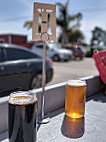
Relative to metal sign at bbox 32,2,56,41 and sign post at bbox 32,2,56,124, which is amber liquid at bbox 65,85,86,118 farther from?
metal sign at bbox 32,2,56,41

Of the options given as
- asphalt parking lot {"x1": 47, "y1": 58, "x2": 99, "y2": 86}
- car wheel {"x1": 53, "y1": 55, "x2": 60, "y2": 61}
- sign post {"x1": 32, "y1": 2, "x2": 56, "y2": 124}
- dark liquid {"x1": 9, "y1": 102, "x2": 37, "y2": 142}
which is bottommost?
asphalt parking lot {"x1": 47, "y1": 58, "x2": 99, "y2": 86}

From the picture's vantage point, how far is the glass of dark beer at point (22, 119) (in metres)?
1.74

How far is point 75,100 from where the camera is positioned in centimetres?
253

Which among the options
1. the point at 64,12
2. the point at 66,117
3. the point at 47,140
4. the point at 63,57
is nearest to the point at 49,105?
the point at 66,117

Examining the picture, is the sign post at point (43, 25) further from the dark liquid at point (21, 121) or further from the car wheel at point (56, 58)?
the car wheel at point (56, 58)

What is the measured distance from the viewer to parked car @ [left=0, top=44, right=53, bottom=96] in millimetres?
3719

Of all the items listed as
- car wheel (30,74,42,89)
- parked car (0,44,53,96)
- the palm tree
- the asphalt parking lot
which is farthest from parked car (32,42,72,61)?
the palm tree

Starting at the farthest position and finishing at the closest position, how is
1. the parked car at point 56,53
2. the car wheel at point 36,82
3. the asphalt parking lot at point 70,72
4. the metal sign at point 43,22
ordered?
the parked car at point 56,53 < the asphalt parking lot at point 70,72 < the car wheel at point 36,82 < the metal sign at point 43,22

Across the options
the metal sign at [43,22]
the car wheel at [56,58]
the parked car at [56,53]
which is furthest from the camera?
the car wheel at [56,58]

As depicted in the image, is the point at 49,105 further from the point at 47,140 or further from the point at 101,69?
the point at 101,69

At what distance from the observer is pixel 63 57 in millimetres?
15336

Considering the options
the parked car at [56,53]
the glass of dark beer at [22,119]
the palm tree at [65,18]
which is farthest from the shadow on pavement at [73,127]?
the palm tree at [65,18]

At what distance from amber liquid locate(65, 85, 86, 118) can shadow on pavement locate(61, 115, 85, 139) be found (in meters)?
0.09

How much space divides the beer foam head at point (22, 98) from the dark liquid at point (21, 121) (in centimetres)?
4
